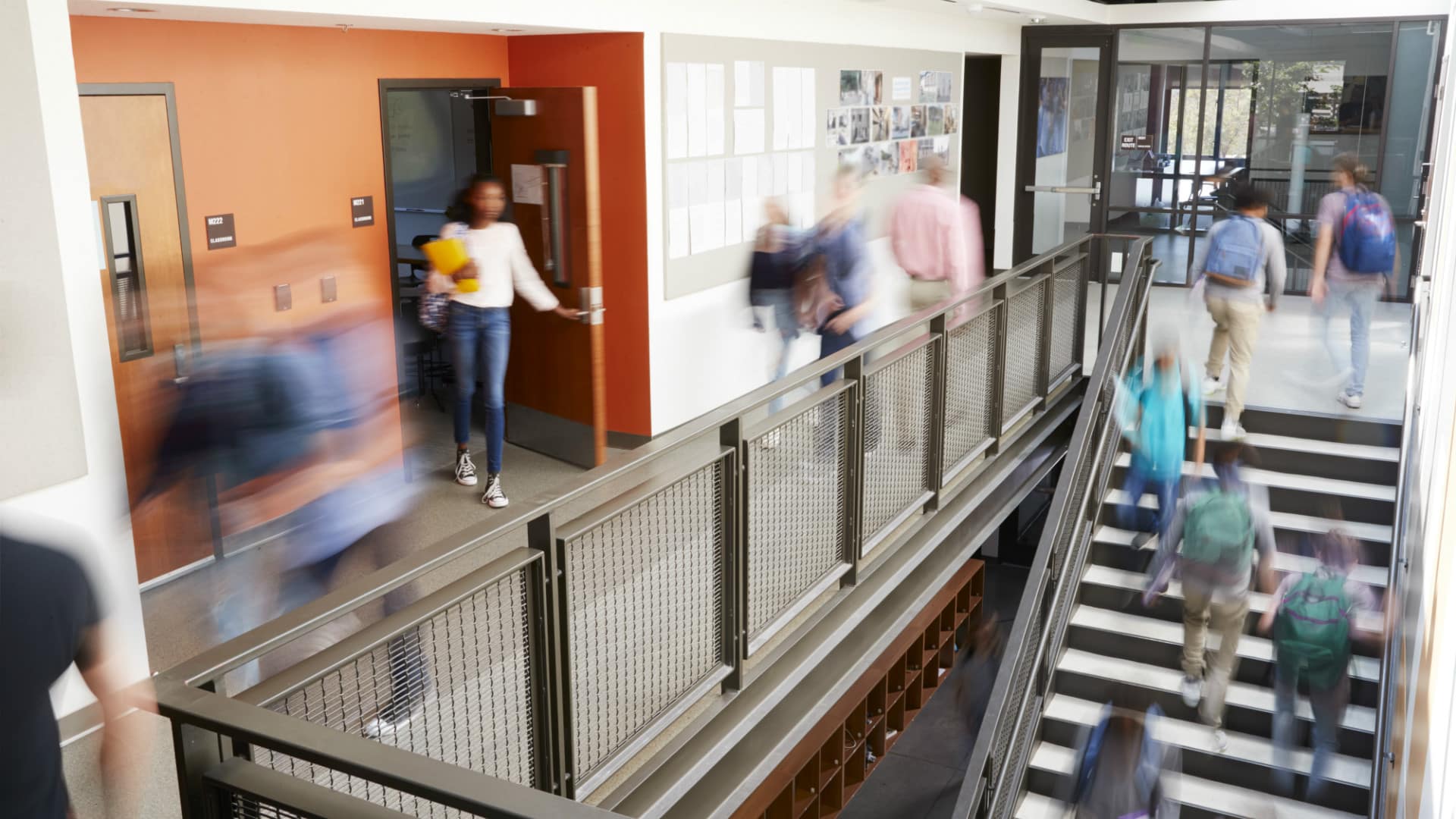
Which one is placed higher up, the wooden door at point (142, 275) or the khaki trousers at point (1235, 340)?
the wooden door at point (142, 275)

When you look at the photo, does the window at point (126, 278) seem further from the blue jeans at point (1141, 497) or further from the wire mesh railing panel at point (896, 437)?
the blue jeans at point (1141, 497)

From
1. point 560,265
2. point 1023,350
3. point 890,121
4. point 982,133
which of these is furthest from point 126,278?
point 982,133

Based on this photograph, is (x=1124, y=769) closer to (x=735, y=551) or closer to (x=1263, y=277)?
(x=1263, y=277)

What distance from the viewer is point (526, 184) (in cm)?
707

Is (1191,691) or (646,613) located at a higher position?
(646,613)

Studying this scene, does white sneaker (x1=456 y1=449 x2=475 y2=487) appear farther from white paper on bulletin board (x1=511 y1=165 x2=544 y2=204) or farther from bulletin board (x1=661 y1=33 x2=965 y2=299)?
bulletin board (x1=661 y1=33 x2=965 y2=299)

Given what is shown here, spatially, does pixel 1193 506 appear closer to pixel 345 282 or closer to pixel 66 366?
pixel 345 282

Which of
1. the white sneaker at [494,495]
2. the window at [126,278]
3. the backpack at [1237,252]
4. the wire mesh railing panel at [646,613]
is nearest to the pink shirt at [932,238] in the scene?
the backpack at [1237,252]

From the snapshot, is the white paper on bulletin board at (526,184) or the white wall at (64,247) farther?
the white paper on bulletin board at (526,184)

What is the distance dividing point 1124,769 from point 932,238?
3.02 metres

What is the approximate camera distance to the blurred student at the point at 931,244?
691 cm

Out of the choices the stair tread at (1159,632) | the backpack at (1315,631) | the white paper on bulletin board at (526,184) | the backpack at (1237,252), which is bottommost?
the stair tread at (1159,632)

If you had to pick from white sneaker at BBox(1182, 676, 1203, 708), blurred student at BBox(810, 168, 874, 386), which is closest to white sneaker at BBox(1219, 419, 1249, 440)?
white sneaker at BBox(1182, 676, 1203, 708)

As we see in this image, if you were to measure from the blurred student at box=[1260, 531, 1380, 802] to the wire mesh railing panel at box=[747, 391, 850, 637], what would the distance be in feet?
8.09
